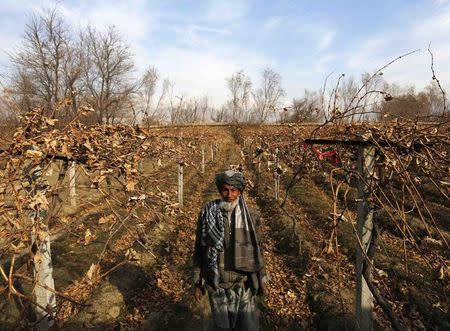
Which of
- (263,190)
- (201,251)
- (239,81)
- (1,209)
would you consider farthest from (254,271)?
(239,81)

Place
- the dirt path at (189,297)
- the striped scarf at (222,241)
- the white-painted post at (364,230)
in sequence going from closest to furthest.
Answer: the white-painted post at (364,230), the striped scarf at (222,241), the dirt path at (189,297)

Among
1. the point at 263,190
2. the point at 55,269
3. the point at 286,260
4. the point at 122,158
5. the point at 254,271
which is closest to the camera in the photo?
the point at 122,158

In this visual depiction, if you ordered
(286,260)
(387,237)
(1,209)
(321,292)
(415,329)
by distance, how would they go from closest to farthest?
(1,209), (415,329), (321,292), (286,260), (387,237)

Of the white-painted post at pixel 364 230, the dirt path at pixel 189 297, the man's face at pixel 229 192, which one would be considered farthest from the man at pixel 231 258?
the white-painted post at pixel 364 230

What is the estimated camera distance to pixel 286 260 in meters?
7.83

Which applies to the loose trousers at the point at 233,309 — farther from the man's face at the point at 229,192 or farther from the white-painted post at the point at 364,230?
the white-painted post at the point at 364,230

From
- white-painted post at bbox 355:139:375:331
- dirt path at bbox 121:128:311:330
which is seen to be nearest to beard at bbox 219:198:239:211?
dirt path at bbox 121:128:311:330

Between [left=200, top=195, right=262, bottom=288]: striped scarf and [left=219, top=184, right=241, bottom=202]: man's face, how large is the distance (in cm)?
10

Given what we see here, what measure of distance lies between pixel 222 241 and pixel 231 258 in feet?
0.68

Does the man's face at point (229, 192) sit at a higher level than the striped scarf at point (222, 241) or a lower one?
higher

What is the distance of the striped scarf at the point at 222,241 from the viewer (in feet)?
11.8

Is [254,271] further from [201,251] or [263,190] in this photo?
[263,190]

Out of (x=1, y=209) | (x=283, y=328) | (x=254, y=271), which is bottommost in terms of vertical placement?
(x=283, y=328)

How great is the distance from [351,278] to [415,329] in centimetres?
173
